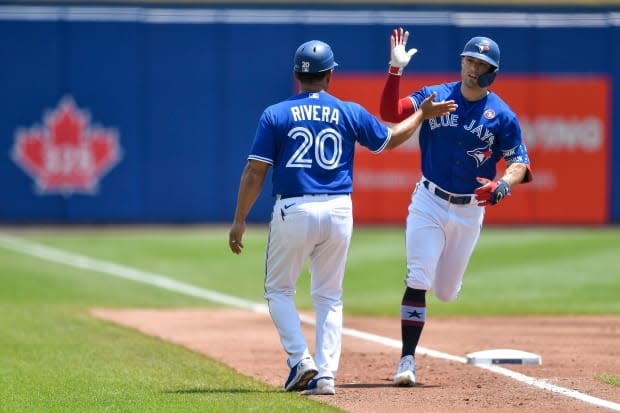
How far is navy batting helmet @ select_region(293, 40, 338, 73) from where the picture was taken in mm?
7512

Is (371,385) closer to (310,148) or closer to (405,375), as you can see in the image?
(405,375)

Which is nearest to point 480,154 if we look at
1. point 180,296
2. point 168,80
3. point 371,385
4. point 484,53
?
point 484,53

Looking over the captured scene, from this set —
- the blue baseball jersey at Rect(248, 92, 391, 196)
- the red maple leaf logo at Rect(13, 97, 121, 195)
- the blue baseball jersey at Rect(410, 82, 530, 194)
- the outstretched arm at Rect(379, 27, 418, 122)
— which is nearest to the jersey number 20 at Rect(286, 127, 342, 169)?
the blue baseball jersey at Rect(248, 92, 391, 196)

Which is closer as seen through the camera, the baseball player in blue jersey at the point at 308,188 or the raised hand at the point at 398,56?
the baseball player in blue jersey at the point at 308,188

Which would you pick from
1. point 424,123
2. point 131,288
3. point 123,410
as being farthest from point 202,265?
point 123,410

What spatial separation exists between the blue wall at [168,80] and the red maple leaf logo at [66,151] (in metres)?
0.14

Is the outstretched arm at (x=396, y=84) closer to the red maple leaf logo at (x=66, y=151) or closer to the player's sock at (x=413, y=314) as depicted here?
the player's sock at (x=413, y=314)

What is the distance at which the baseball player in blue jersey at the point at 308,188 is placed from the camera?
296 inches

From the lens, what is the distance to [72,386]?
25.6 feet

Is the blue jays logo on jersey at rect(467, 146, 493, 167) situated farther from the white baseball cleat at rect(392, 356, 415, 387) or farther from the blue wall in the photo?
the blue wall

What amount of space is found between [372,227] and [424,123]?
1536 cm

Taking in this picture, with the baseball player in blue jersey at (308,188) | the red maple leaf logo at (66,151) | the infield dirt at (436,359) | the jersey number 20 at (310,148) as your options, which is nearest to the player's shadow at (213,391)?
the baseball player in blue jersey at (308,188)

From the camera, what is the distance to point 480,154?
8.40m

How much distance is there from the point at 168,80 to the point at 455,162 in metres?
16.3
